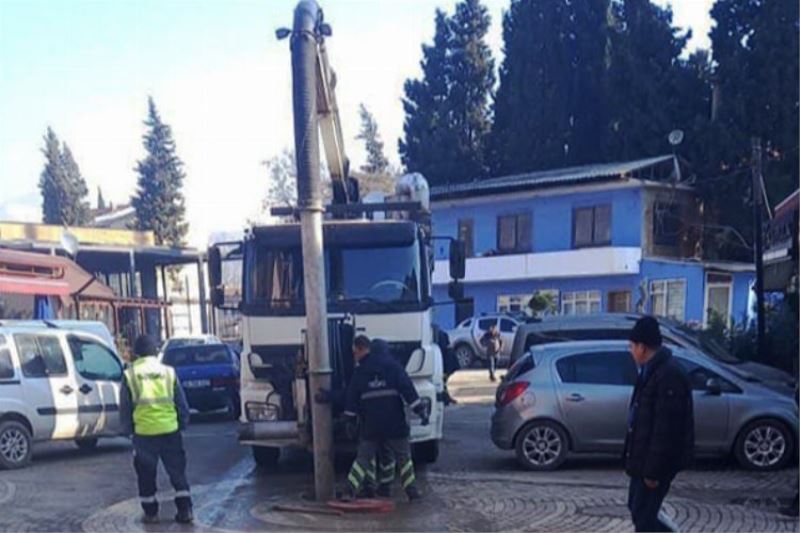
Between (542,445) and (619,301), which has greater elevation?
(542,445)

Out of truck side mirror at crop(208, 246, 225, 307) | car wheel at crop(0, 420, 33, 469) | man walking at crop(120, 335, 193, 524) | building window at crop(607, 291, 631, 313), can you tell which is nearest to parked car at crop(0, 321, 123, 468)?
car wheel at crop(0, 420, 33, 469)

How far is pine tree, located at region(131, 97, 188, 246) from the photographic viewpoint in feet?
171

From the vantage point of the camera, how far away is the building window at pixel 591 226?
31.6 m

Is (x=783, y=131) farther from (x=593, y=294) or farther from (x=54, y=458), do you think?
(x=54, y=458)

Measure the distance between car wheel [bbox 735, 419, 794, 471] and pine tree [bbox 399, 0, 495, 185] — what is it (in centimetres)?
3492

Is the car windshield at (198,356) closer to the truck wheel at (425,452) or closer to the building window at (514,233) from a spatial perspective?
the truck wheel at (425,452)

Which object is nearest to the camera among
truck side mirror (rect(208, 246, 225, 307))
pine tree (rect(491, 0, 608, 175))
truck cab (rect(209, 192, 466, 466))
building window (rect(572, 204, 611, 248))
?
truck cab (rect(209, 192, 466, 466))

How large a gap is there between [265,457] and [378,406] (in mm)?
3085

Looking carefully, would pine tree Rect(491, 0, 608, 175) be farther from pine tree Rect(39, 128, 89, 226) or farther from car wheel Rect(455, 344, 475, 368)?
pine tree Rect(39, 128, 89, 226)

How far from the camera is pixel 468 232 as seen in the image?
35.7 m

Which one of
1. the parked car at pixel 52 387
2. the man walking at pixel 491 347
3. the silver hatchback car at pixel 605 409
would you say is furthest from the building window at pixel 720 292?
the parked car at pixel 52 387

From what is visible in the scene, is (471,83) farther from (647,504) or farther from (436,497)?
(647,504)

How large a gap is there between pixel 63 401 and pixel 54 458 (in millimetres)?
1261

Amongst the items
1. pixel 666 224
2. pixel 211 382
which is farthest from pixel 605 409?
pixel 666 224
